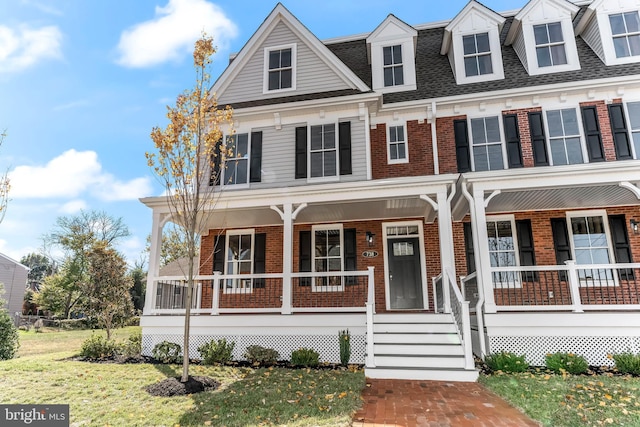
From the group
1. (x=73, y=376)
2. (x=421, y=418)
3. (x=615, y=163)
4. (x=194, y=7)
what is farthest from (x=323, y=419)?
(x=194, y=7)

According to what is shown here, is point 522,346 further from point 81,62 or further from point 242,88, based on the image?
point 81,62

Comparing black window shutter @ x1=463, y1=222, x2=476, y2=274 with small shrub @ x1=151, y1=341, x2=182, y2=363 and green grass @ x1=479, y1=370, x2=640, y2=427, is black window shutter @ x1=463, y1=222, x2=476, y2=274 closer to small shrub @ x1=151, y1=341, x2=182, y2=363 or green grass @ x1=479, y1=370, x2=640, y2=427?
green grass @ x1=479, y1=370, x2=640, y2=427

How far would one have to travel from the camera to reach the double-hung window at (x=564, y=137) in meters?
10.1

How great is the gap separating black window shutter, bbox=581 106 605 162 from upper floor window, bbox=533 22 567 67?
1.80 m

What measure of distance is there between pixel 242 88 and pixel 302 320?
8.01 meters

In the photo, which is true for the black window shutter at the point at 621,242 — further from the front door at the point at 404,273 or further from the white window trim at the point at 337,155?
the white window trim at the point at 337,155

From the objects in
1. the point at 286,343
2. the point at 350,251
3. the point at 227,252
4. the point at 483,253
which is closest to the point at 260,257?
the point at 227,252

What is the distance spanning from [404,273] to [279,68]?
7.83 meters

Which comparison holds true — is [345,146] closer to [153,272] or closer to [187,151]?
[187,151]

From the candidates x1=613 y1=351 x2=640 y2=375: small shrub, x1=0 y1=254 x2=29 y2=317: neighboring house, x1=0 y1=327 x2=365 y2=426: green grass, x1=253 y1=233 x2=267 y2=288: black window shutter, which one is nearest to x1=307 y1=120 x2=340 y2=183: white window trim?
x1=253 y1=233 x2=267 y2=288: black window shutter

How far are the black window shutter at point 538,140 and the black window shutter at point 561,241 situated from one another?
1.72 meters

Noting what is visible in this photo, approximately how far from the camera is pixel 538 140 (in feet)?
34.0

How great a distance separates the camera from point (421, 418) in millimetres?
4551

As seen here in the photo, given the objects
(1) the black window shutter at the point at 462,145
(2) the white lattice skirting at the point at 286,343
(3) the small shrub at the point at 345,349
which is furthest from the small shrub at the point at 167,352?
(1) the black window shutter at the point at 462,145
